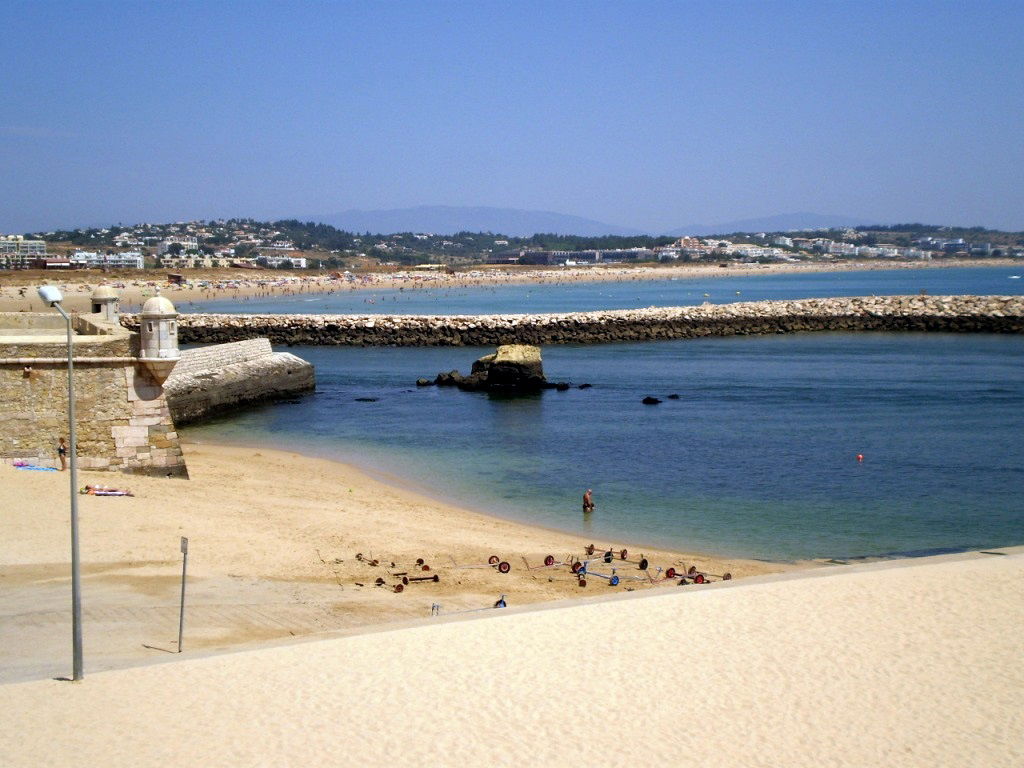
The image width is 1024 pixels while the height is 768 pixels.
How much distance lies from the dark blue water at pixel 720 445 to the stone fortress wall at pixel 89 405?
532 cm

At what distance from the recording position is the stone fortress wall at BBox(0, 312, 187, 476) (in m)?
16.2

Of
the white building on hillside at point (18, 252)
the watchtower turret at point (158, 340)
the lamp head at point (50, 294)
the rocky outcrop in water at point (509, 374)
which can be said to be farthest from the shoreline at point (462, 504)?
the white building on hillside at point (18, 252)

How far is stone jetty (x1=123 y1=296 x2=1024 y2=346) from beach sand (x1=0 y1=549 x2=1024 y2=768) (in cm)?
4065

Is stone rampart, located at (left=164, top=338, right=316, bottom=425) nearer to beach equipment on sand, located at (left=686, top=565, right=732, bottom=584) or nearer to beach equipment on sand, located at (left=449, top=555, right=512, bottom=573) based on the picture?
beach equipment on sand, located at (left=449, top=555, right=512, bottom=573)

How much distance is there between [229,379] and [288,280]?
88.3 meters

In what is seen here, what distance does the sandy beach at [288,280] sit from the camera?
7425 cm

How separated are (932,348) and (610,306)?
3459cm

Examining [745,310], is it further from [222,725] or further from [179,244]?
[179,244]

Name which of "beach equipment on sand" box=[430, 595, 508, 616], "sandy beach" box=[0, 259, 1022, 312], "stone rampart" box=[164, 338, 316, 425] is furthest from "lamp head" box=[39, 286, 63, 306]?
"sandy beach" box=[0, 259, 1022, 312]

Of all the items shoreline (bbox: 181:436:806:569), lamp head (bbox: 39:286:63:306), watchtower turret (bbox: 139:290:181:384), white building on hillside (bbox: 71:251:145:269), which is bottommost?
shoreline (bbox: 181:436:806:569)

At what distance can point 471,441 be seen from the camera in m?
24.8

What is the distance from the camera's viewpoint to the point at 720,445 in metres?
24.0

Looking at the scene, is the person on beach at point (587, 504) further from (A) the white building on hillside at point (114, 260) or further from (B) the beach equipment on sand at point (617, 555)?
(A) the white building on hillside at point (114, 260)

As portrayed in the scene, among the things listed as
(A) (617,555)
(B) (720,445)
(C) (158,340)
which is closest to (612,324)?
(B) (720,445)
